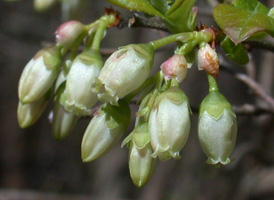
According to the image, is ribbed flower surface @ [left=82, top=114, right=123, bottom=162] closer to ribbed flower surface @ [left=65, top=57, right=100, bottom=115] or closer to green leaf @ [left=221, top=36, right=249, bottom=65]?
ribbed flower surface @ [left=65, top=57, right=100, bottom=115]

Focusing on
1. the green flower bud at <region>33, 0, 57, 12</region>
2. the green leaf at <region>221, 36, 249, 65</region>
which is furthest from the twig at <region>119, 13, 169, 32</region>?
the green flower bud at <region>33, 0, 57, 12</region>

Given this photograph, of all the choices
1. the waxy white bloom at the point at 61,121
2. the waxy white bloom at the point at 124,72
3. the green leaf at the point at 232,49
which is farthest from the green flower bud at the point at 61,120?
the green leaf at the point at 232,49

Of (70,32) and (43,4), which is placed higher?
(70,32)

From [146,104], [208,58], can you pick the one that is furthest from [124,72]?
[208,58]

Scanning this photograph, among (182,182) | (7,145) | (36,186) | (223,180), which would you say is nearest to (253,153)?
(223,180)

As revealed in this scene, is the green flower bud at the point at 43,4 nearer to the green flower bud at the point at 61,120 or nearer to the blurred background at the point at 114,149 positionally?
the blurred background at the point at 114,149

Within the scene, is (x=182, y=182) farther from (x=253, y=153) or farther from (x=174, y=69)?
(x=174, y=69)

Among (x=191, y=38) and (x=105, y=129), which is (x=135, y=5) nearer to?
(x=191, y=38)
